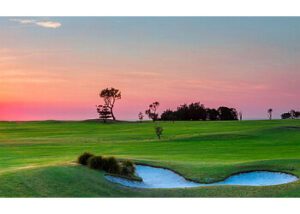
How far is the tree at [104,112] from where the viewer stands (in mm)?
94244

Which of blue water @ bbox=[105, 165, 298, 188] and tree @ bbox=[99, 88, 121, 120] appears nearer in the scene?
blue water @ bbox=[105, 165, 298, 188]

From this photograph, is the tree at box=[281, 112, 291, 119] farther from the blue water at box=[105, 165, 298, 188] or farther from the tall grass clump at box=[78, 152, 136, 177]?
the tall grass clump at box=[78, 152, 136, 177]

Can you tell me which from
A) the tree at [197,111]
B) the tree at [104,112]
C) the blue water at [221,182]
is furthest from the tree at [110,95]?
the blue water at [221,182]

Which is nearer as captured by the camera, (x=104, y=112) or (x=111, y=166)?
(x=111, y=166)

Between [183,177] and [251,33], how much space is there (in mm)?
26798

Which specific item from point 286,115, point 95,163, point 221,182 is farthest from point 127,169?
point 286,115

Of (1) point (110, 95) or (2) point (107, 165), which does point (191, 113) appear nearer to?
(1) point (110, 95)

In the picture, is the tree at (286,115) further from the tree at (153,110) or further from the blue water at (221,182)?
the blue water at (221,182)

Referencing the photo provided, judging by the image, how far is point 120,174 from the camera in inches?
595

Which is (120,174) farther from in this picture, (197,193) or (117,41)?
(117,41)

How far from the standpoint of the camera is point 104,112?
95438mm

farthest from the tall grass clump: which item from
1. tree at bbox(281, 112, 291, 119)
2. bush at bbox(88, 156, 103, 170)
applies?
tree at bbox(281, 112, 291, 119)

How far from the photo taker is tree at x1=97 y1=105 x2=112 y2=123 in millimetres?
94244
